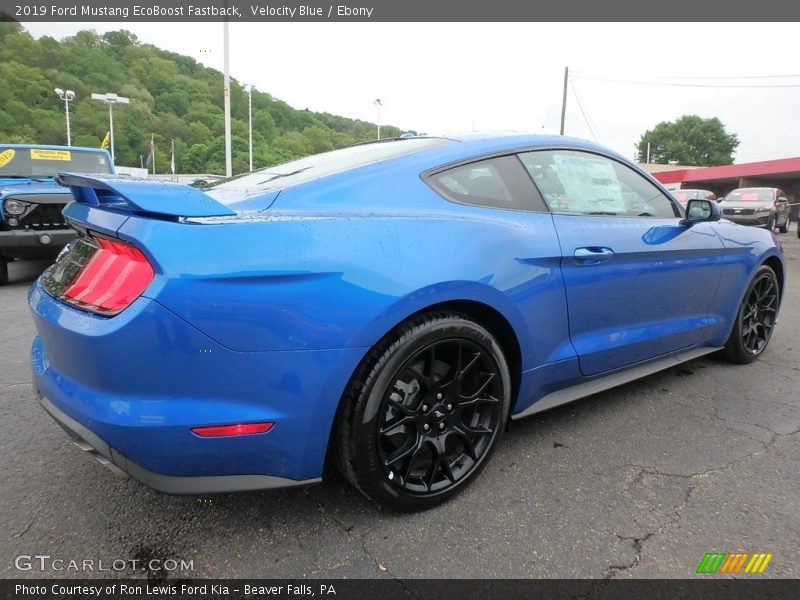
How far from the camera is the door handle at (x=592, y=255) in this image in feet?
7.47

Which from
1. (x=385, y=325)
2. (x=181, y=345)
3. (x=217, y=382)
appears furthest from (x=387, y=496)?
(x=181, y=345)

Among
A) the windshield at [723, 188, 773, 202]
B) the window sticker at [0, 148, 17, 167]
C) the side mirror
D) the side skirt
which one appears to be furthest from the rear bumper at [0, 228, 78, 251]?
the windshield at [723, 188, 773, 202]

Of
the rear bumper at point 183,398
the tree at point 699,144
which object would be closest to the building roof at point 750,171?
the rear bumper at point 183,398

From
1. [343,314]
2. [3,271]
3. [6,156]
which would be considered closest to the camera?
[343,314]

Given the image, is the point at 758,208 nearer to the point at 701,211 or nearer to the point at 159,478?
the point at 701,211

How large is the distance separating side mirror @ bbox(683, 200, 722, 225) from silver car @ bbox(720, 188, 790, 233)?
15.9m

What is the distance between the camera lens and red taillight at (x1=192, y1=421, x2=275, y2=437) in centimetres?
148

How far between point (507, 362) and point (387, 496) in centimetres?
77

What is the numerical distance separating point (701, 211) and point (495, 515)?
7.15 feet

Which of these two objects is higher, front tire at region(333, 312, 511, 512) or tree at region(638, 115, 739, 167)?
tree at region(638, 115, 739, 167)

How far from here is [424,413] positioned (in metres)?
1.89

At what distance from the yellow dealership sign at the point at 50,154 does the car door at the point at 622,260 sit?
7838 mm

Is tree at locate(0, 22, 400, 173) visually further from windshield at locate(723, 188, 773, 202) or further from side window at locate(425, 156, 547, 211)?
side window at locate(425, 156, 547, 211)

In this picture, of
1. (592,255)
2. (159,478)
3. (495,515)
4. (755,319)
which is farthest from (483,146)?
(755,319)
